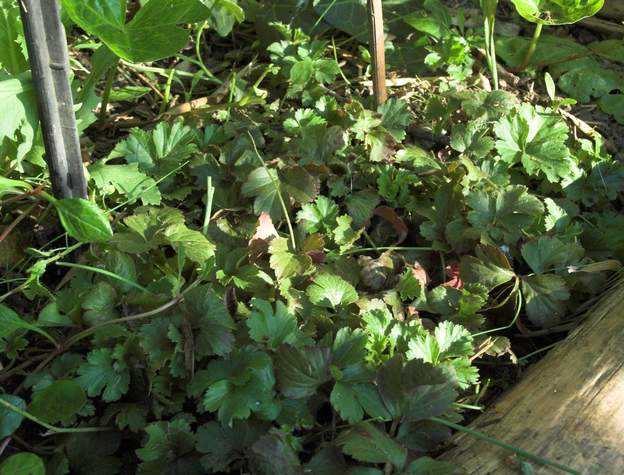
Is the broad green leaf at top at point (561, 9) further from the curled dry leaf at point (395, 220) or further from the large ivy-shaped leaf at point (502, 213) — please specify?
the curled dry leaf at point (395, 220)

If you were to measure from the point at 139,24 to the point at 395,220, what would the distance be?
0.81 metres

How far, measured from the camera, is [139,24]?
162 centimetres

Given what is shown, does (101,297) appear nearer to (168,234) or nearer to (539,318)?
(168,234)

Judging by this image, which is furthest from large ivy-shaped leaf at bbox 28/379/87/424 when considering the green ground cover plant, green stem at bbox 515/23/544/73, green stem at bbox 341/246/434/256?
green stem at bbox 515/23/544/73

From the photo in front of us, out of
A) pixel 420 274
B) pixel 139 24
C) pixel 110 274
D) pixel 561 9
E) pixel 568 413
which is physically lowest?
pixel 568 413

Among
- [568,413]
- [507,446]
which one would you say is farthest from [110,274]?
[568,413]

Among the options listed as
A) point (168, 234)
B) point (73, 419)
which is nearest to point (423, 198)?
point (168, 234)

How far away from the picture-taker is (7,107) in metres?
1.72

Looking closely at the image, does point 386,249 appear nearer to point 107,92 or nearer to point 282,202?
point 282,202

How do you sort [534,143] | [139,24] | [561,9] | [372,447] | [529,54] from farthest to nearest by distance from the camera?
1. [529,54]
2. [561,9]
3. [534,143]
4. [139,24]
5. [372,447]

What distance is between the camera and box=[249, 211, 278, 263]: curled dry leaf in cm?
181

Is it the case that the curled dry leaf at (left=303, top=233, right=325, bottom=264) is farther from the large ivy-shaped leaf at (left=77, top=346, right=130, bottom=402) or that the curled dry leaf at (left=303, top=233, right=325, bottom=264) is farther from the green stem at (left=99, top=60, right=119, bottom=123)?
the green stem at (left=99, top=60, right=119, bottom=123)

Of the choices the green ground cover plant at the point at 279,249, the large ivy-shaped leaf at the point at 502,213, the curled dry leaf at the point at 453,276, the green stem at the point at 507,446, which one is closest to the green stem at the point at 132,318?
the green ground cover plant at the point at 279,249

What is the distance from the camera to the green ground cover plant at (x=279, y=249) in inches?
57.8
